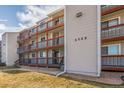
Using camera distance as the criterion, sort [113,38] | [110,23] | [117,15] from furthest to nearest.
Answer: [110,23]
[117,15]
[113,38]

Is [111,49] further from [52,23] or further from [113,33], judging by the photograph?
[52,23]

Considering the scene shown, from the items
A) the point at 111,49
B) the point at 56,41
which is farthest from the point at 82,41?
the point at 56,41

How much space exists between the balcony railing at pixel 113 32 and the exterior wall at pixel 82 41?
2016 millimetres

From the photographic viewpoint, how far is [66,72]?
45.0 feet

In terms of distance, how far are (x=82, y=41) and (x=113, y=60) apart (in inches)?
108

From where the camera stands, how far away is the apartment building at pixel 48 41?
18.8 m

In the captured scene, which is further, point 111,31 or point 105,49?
point 105,49

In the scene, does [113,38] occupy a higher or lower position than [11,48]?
higher

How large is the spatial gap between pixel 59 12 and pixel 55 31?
250cm

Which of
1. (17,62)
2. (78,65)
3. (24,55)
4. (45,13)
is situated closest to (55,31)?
(45,13)

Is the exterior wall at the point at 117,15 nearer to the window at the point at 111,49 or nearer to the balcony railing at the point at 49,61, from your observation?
the window at the point at 111,49

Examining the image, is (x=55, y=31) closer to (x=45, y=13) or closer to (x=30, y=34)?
(x=45, y=13)

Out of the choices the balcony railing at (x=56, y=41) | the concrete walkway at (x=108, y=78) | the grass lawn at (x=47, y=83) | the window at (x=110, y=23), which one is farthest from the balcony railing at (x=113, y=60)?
the balcony railing at (x=56, y=41)

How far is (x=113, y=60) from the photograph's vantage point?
12328 mm
